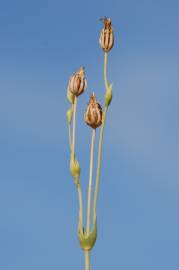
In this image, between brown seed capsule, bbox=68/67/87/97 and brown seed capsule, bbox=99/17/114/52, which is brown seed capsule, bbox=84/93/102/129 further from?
brown seed capsule, bbox=99/17/114/52

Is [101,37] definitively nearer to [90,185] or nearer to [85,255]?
[90,185]

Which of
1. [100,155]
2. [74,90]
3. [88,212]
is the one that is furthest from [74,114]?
[88,212]

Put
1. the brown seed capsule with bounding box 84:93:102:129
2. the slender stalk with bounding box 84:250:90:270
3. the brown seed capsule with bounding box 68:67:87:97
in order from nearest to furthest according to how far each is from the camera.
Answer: the slender stalk with bounding box 84:250:90:270 → the brown seed capsule with bounding box 84:93:102:129 → the brown seed capsule with bounding box 68:67:87:97

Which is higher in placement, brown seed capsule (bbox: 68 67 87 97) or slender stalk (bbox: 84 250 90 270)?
brown seed capsule (bbox: 68 67 87 97)

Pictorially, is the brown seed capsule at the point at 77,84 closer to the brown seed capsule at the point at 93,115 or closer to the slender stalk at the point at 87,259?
the brown seed capsule at the point at 93,115

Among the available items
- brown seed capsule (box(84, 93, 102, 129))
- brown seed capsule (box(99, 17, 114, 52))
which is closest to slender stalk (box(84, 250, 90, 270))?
brown seed capsule (box(84, 93, 102, 129))

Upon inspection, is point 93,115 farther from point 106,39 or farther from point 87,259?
point 87,259
